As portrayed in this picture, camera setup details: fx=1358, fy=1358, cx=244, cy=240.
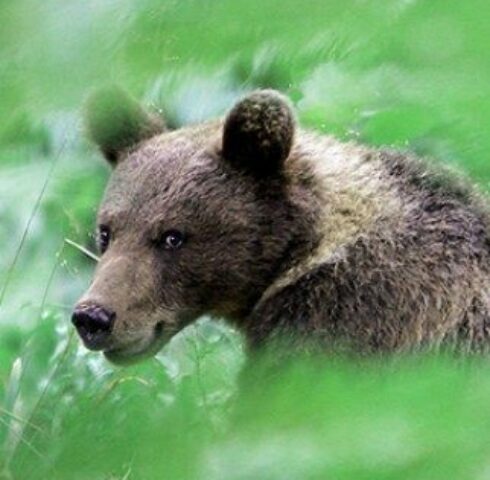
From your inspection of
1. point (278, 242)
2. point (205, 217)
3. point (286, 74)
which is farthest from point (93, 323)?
point (286, 74)

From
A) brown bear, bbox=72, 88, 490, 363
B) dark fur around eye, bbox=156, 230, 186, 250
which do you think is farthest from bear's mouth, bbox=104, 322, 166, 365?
dark fur around eye, bbox=156, 230, 186, 250

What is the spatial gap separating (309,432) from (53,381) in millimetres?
2880

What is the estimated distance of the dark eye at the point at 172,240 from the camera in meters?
3.43

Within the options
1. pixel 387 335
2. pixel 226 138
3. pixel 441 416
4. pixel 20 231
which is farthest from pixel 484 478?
pixel 20 231

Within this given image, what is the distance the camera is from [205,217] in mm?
3479

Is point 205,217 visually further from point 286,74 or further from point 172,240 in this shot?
point 286,74

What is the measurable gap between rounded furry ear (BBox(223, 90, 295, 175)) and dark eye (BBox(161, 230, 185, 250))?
9.6 inches

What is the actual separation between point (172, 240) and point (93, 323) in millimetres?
417

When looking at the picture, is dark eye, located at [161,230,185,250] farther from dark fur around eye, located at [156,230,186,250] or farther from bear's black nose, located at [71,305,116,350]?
bear's black nose, located at [71,305,116,350]

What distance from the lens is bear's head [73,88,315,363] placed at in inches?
132

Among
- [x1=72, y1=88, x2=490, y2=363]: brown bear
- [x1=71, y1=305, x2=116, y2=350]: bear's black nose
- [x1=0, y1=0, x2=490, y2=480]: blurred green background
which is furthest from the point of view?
[x1=72, y1=88, x2=490, y2=363]: brown bear

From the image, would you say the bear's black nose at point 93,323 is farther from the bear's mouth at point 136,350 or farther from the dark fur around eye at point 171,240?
the dark fur around eye at point 171,240

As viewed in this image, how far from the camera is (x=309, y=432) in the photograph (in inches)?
26.6

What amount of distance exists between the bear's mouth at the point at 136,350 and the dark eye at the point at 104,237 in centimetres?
26
